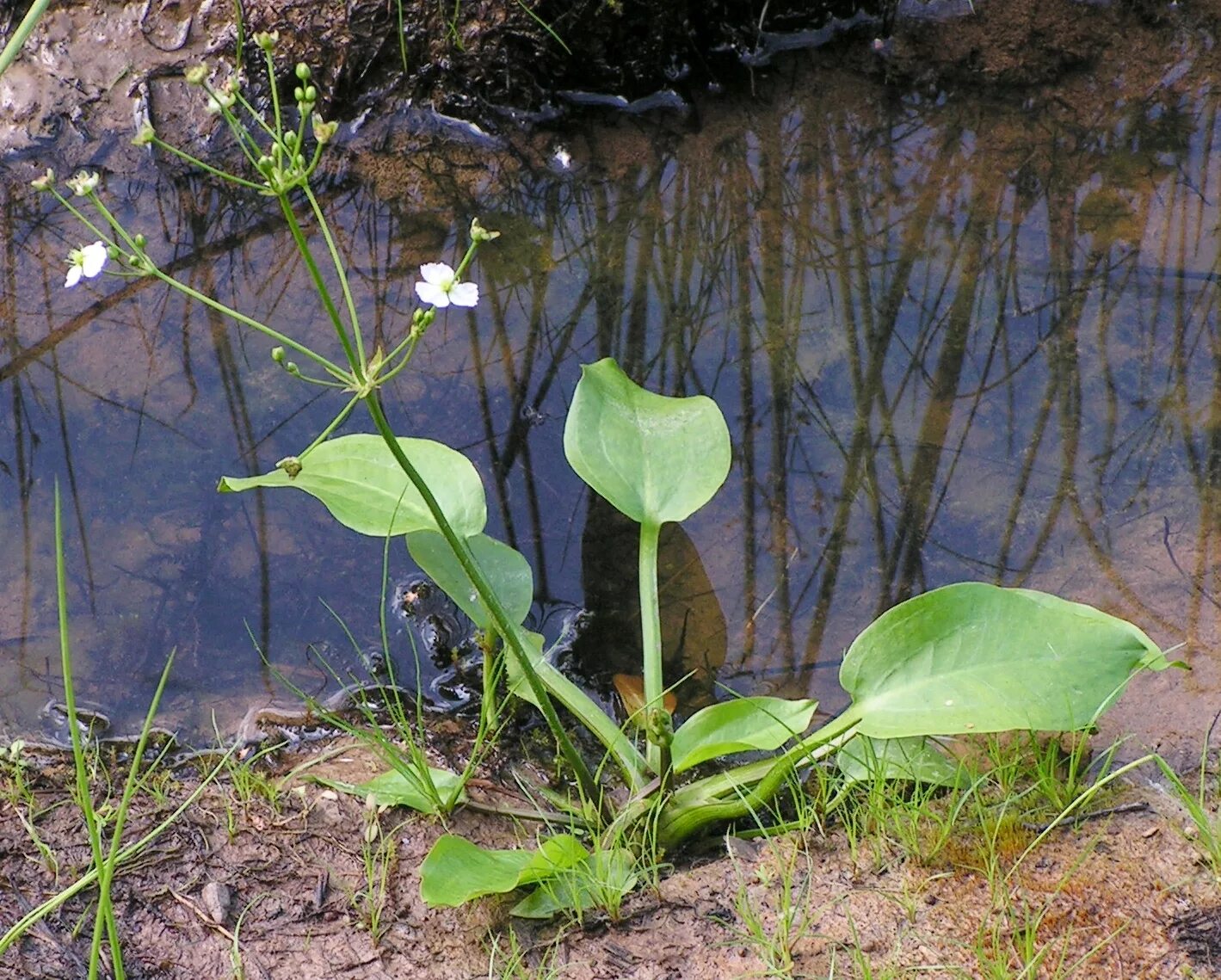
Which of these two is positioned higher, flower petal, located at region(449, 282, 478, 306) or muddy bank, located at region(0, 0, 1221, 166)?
muddy bank, located at region(0, 0, 1221, 166)

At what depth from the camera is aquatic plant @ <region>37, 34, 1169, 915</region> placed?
1697 mm

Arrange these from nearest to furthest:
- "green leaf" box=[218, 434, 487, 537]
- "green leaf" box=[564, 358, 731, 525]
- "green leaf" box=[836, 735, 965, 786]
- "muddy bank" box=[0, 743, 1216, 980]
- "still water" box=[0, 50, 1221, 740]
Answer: "muddy bank" box=[0, 743, 1216, 980]
"green leaf" box=[836, 735, 965, 786]
"green leaf" box=[218, 434, 487, 537]
"green leaf" box=[564, 358, 731, 525]
"still water" box=[0, 50, 1221, 740]

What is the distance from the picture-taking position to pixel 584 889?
1726mm

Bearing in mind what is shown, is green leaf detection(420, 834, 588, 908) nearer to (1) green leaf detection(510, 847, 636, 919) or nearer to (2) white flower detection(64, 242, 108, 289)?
(1) green leaf detection(510, 847, 636, 919)

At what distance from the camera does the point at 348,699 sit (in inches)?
86.1

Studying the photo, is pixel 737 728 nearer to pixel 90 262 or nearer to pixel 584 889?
pixel 584 889

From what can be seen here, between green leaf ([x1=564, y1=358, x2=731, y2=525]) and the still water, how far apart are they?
0.26 m

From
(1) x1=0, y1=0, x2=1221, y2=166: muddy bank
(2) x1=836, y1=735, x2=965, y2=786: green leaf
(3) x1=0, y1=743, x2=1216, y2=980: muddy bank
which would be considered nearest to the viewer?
(3) x1=0, y1=743, x2=1216, y2=980: muddy bank

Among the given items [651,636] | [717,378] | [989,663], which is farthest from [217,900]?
[717,378]

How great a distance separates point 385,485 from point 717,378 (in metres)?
0.86

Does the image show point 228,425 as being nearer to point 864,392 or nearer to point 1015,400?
point 864,392

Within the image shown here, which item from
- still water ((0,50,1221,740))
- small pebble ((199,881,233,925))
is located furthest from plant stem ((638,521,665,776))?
small pebble ((199,881,233,925))

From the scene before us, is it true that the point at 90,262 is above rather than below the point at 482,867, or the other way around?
above

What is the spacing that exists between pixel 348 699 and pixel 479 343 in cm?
89
